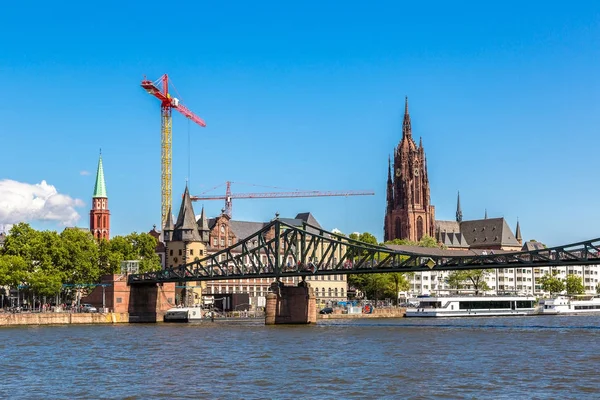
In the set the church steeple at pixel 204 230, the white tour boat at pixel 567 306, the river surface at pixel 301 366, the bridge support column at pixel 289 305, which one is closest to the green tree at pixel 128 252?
the church steeple at pixel 204 230

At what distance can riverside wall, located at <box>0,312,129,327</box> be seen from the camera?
380ft

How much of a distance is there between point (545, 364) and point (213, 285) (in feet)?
383

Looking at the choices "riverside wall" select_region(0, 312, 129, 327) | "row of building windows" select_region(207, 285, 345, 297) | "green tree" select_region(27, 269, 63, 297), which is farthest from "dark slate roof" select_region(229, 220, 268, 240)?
"riverside wall" select_region(0, 312, 129, 327)

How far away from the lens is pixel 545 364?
62938 millimetres

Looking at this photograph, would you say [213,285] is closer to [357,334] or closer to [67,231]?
[67,231]

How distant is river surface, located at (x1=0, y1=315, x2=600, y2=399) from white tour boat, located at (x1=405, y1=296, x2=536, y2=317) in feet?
210

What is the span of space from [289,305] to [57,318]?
90.6 feet

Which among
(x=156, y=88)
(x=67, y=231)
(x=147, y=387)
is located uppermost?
(x=156, y=88)

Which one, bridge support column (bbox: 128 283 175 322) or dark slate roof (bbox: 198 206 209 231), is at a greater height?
dark slate roof (bbox: 198 206 209 231)

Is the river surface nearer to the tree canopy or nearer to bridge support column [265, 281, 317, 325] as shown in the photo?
bridge support column [265, 281, 317, 325]

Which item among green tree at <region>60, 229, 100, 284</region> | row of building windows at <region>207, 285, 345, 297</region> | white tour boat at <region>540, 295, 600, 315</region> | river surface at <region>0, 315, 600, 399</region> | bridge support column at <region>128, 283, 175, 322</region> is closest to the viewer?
river surface at <region>0, 315, 600, 399</region>

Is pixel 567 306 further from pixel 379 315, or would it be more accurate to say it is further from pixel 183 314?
pixel 183 314

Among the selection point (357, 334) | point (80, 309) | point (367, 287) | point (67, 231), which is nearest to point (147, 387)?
point (357, 334)

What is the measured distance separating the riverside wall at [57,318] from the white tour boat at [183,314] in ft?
23.6
